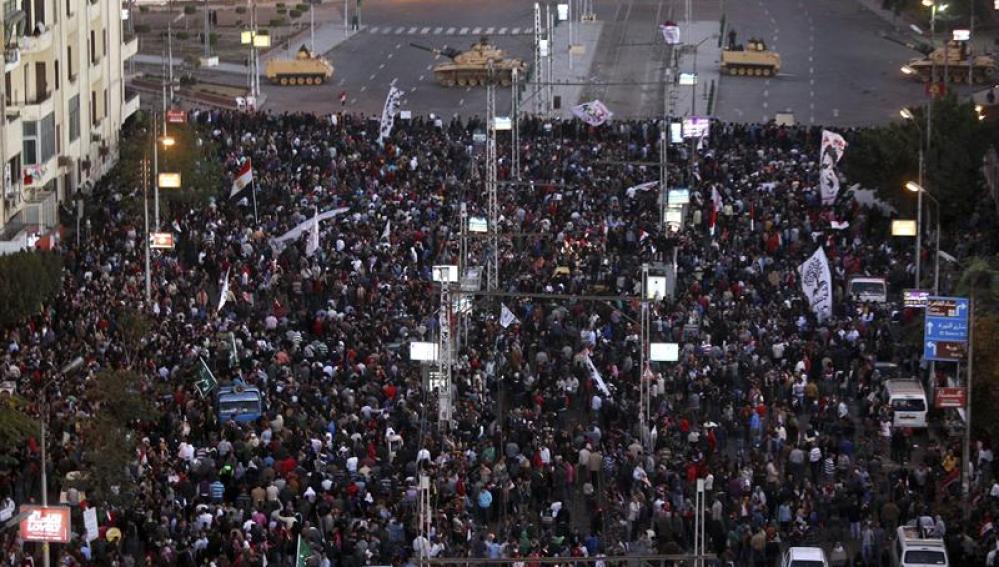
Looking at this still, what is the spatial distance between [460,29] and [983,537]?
80.3 meters

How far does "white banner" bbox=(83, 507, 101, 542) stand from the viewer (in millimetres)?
59438

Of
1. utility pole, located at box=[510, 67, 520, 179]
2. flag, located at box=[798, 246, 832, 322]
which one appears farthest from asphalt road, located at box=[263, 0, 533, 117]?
flag, located at box=[798, 246, 832, 322]

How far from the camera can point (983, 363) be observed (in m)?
69.4

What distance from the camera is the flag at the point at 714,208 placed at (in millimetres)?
88938

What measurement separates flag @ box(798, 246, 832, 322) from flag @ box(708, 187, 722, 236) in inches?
437

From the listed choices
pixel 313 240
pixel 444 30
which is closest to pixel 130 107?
pixel 313 240

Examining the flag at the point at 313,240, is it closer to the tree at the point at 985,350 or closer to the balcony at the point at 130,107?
the tree at the point at 985,350

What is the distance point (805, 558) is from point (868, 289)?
71.7 feet

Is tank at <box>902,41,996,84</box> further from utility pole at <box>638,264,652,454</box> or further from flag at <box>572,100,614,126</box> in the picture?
utility pole at <box>638,264,652,454</box>

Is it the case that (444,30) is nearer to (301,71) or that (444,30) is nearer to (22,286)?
(301,71)

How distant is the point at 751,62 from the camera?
12512 cm

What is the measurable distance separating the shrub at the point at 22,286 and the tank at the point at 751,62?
176 feet

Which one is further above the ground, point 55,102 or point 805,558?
point 55,102

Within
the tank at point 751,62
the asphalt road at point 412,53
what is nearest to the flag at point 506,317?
the asphalt road at point 412,53
